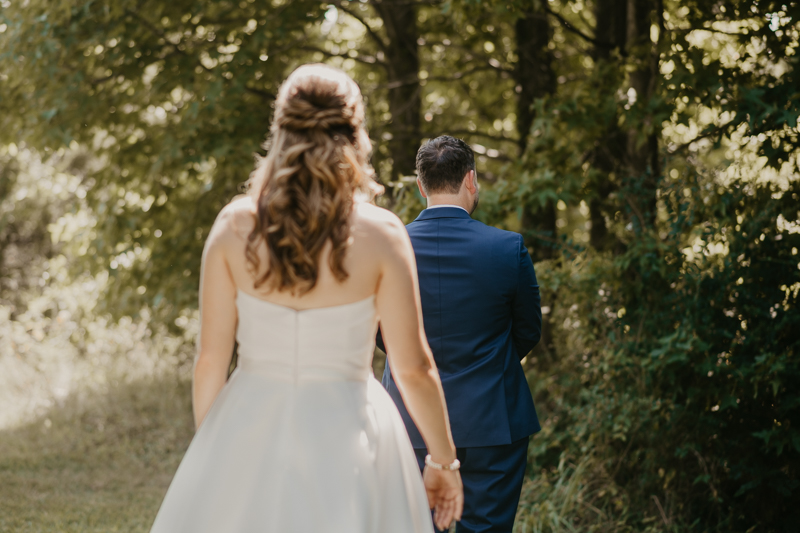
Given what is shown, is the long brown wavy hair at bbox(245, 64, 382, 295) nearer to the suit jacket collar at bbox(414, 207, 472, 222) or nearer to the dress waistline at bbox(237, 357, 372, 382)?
the dress waistline at bbox(237, 357, 372, 382)

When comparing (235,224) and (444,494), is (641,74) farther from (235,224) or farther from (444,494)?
(235,224)

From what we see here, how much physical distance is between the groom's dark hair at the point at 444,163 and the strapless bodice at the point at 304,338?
1045mm

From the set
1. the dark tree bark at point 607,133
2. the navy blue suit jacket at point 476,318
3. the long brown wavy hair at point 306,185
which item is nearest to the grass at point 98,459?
the navy blue suit jacket at point 476,318

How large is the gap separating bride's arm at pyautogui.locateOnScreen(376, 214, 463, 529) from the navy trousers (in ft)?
1.96

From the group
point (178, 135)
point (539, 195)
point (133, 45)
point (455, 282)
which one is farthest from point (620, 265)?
point (133, 45)

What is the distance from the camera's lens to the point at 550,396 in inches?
220

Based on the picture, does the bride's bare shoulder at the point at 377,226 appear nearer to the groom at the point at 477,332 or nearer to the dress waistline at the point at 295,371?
the dress waistline at the point at 295,371

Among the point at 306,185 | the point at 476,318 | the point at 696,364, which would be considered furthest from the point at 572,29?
the point at 306,185

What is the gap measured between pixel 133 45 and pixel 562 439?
472 centimetres

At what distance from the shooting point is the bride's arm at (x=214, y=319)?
75.7 inches

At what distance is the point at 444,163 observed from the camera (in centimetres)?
289

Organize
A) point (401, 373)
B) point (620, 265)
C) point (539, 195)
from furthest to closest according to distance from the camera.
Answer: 1. point (539, 195)
2. point (620, 265)
3. point (401, 373)

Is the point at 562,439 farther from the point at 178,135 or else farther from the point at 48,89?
the point at 48,89

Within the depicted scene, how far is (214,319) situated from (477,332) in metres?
1.16
